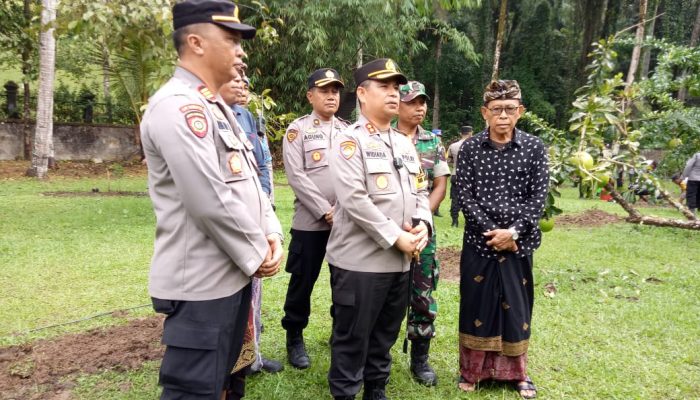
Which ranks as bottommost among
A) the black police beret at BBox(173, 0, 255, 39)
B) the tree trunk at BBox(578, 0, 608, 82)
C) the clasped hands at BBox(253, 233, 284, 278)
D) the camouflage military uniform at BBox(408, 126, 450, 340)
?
the camouflage military uniform at BBox(408, 126, 450, 340)

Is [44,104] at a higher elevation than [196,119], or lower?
lower

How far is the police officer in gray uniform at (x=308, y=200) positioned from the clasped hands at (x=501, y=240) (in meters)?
1.05

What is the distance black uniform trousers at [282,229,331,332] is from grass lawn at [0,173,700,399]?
0.34m

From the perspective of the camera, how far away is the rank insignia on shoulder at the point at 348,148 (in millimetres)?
2850

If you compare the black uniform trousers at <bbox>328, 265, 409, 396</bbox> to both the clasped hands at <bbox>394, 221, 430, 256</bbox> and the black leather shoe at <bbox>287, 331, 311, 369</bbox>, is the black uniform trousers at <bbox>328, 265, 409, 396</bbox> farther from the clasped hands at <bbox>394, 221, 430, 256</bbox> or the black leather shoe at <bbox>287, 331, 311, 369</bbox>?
the black leather shoe at <bbox>287, 331, 311, 369</bbox>

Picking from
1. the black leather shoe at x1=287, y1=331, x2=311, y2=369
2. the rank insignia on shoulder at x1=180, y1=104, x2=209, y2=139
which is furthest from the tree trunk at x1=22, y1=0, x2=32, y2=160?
the rank insignia on shoulder at x1=180, y1=104, x2=209, y2=139

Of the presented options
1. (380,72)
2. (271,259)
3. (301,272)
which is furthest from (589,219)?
(271,259)

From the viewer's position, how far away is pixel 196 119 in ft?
6.02

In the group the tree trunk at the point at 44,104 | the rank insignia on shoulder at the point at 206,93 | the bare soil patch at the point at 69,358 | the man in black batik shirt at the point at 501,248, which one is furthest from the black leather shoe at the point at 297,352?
the tree trunk at the point at 44,104

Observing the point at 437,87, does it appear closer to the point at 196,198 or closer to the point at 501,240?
the point at 501,240

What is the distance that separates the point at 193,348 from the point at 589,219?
10016 millimetres

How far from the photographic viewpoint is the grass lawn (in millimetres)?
3377

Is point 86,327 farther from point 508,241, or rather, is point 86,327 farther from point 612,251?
point 612,251

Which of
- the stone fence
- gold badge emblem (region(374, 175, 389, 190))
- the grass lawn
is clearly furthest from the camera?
the stone fence
